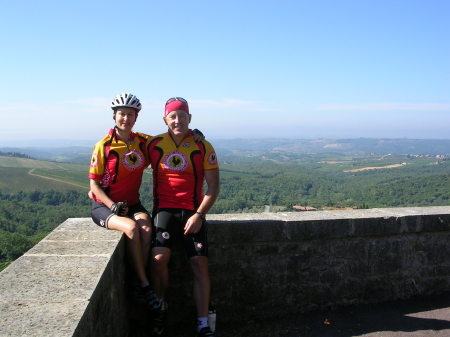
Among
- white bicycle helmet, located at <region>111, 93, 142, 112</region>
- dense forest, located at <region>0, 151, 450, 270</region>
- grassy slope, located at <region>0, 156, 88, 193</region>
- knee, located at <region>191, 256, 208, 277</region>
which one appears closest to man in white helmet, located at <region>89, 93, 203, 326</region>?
white bicycle helmet, located at <region>111, 93, 142, 112</region>

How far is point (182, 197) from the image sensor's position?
3.00 m

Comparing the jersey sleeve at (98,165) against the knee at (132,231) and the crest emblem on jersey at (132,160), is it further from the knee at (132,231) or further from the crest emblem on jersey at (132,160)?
the knee at (132,231)

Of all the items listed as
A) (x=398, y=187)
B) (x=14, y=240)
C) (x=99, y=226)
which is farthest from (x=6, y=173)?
(x=99, y=226)

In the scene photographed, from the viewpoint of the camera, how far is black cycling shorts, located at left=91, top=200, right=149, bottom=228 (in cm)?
298

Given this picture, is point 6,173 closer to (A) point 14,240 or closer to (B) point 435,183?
(A) point 14,240

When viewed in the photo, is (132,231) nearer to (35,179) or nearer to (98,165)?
(98,165)

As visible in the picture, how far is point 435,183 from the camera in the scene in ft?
211

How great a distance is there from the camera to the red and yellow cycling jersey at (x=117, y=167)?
3039 millimetres

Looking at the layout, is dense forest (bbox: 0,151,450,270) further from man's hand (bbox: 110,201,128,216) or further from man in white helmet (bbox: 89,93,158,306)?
man's hand (bbox: 110,201,128,216)

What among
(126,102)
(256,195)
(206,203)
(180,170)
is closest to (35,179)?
(256,195)

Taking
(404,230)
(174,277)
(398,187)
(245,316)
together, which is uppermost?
(404,230)

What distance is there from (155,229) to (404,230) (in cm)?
231

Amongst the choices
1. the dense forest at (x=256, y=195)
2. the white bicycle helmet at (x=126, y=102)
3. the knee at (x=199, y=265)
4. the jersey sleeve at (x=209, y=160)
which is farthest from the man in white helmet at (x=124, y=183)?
the dense forest at (x=256, y=195)

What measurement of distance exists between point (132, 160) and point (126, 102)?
1.57ft
